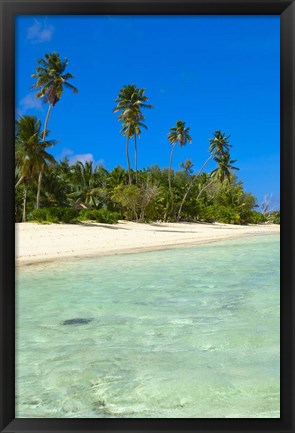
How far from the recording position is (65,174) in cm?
2559

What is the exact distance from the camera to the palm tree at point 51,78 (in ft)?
82.1

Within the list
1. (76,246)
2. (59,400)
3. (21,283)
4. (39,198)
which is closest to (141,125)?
(39,198)

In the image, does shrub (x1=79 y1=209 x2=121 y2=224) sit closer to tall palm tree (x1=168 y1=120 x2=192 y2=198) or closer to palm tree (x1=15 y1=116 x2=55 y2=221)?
palm tree (x1=15 y1=116 x2=55 y2=221)

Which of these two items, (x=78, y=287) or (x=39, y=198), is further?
(x=39, y=198)

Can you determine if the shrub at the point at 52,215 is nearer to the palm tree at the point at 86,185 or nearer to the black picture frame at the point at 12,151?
the palm tree at the point at 86,185

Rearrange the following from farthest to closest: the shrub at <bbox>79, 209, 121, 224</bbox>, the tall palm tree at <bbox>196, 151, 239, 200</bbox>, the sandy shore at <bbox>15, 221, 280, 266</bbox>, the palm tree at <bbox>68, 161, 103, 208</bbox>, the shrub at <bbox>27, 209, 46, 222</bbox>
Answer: the tall palm tree at <bbox>196, 151, 239, 200</bbox>
the palm tree at <bbox>68, 161, 103, 208</bbox>
the shrub at <bbox>79, 209, 121, 224</bbox>
the shrub at <bbox>27, 209, 46, 222</bbox>
the sandy shore at <bbox>15, 221, 280, 266</bbox>

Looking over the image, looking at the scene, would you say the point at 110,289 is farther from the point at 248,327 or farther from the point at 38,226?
the point at 38,226

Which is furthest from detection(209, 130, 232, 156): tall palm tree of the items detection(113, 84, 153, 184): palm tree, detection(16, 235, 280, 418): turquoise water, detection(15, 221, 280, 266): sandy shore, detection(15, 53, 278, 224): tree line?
detection(16, 235, 280, 418): turquoise water

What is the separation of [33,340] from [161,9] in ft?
11.4

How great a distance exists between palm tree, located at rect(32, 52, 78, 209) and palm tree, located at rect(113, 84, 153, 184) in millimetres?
5355

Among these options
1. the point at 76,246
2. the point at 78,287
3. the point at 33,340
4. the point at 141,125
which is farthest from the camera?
the point at 141,125

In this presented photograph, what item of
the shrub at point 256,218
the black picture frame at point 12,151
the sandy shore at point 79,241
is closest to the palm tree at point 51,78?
the sandy shore at point 79,241

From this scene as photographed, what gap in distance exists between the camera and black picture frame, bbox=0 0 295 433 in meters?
1.45

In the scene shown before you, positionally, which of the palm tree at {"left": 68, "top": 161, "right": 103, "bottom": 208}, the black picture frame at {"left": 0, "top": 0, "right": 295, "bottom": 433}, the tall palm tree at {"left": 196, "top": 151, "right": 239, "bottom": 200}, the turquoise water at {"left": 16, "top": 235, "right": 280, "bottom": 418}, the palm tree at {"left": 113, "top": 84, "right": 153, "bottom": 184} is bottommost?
the turquoise water at {"left": 16, "top": 235, "right": 280, "bottom": 418}
